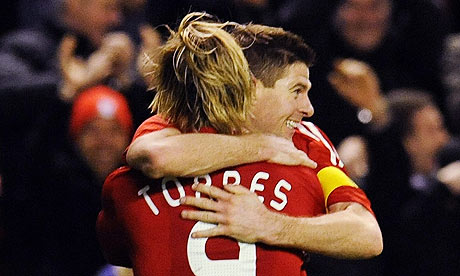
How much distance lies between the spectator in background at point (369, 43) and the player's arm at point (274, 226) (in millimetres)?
2630

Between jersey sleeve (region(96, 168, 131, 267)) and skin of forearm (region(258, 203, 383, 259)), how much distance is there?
482mm

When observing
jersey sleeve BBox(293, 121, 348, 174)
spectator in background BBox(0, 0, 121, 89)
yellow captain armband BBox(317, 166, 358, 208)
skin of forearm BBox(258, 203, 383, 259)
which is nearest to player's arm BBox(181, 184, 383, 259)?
skin of forearm BBox(258, 203, 383, 259)

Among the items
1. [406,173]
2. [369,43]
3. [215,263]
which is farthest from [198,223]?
[369,43]

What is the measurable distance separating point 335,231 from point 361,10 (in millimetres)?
3204

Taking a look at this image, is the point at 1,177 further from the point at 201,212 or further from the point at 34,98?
the point at 201,212

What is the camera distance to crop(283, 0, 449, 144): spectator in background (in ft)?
19.6

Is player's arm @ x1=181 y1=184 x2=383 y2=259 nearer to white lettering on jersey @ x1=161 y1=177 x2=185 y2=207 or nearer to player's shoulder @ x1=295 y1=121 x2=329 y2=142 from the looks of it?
white lettering on jersey @ x1=161 y1=177 x2=185 y2=207

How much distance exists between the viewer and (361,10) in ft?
20.4

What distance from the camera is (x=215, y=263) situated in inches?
126

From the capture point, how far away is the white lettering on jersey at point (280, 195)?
3.25 metres

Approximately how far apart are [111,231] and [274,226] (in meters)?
0.56

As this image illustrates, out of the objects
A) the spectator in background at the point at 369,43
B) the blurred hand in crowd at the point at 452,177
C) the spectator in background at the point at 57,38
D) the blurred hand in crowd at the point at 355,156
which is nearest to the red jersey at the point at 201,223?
the blurred hand in crowd at the point at 355,156

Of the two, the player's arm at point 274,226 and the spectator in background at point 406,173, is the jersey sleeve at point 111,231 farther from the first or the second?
the spectator in background at point 406,173

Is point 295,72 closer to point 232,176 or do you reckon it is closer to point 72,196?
point 232,176
